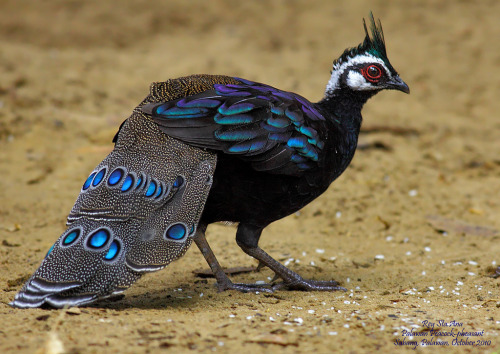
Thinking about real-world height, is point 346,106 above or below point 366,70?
below

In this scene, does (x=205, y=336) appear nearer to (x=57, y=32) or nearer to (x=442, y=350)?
(x=442, y=350)

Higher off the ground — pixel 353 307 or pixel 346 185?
pixel 346 185

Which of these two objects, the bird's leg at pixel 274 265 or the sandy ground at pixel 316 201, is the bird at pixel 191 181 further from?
the sandy ground at pixel 316 201

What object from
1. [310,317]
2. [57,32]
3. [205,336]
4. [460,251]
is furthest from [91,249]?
[57,32]

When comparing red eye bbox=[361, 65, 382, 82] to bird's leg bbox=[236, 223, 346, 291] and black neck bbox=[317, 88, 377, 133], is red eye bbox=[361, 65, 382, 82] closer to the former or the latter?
black neck bbox=[317, 88, 377, 133]

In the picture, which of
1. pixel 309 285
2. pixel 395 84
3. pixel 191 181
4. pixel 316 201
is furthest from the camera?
pixel 316 201

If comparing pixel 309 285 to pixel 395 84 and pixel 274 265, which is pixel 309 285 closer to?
pixel 274 265

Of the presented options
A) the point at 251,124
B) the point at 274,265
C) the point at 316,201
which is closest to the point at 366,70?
the point at 251,124

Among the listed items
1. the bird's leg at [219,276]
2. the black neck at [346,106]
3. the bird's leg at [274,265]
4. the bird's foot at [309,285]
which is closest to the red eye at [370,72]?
the black neck at [346,106]
